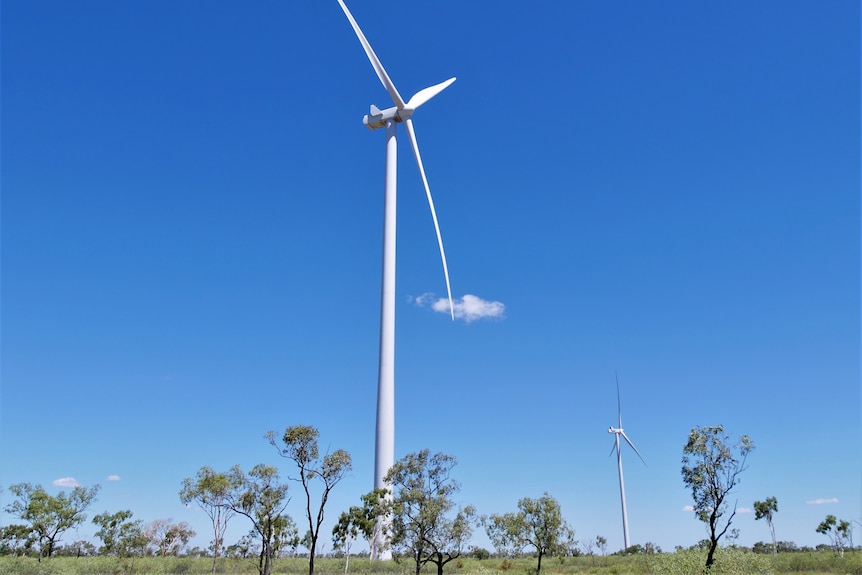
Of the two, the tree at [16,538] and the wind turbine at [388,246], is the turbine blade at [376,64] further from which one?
the tree at [16,538]

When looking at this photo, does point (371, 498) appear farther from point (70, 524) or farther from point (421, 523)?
point (70, 524)

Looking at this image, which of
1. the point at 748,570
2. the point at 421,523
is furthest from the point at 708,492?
the point at 421,523

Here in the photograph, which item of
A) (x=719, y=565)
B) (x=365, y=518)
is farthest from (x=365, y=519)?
(x=719, y=565)

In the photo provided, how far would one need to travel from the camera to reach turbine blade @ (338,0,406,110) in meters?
66.2

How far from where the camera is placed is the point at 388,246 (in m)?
65.4

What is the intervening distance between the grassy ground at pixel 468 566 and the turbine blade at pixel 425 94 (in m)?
47.3

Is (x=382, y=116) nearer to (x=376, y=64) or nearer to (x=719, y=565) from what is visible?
(x=376, y=64)

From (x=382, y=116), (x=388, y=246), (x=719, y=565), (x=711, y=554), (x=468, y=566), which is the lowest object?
(x=468, y=566)

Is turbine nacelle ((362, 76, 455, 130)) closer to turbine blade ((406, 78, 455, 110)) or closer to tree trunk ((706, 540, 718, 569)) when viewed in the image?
turbine blade ((406, 78, 455, 110))

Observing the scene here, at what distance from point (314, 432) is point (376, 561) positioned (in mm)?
13434

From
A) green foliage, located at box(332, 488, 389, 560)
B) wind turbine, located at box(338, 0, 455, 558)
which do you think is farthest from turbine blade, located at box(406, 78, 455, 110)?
green foliage, located at box(332, 488, 389, 560)

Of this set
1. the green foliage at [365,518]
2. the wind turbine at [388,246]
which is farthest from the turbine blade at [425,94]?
the green foliage at [365,518]

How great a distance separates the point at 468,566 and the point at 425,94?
51901 mm

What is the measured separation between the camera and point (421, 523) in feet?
144
